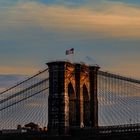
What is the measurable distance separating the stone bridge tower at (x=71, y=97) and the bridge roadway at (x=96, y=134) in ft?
4.83

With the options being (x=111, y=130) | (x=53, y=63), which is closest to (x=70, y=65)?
(x=53, y=63)

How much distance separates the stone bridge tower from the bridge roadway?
1472mm

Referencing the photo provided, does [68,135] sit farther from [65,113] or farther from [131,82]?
[131,82]

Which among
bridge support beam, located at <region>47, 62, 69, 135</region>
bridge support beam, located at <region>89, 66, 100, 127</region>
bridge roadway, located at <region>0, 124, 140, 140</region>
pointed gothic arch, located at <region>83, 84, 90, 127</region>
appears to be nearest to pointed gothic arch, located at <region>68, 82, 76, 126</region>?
bridge roadway, located at <region>0, 124, 140, 140</region>

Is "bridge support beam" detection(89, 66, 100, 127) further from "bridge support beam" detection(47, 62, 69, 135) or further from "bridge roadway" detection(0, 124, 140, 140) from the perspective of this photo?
"bridge support beam" detection(47, 62, 69, 135)

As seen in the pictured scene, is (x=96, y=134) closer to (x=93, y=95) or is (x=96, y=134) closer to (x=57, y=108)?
(x=57, y=108)

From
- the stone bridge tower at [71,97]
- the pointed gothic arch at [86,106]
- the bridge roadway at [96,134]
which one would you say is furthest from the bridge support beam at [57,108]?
the pointed gothic arch at [86,106]

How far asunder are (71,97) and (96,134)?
12313mm

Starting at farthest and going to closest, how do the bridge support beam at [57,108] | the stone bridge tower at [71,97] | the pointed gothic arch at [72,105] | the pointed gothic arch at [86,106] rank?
the pointed gothic arch at [86,106] < the pointed gothic arch at [72,105] < the stone bridge tower at [71,97] < the bridge support beam at [57,108]

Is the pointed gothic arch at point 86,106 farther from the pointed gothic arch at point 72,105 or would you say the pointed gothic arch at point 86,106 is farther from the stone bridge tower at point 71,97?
the pointed gothic arch at point 72,105

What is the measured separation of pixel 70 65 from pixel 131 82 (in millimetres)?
12807

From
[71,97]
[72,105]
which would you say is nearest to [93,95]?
[71,97]

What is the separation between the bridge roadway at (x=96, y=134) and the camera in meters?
167

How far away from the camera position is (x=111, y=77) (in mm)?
179250
